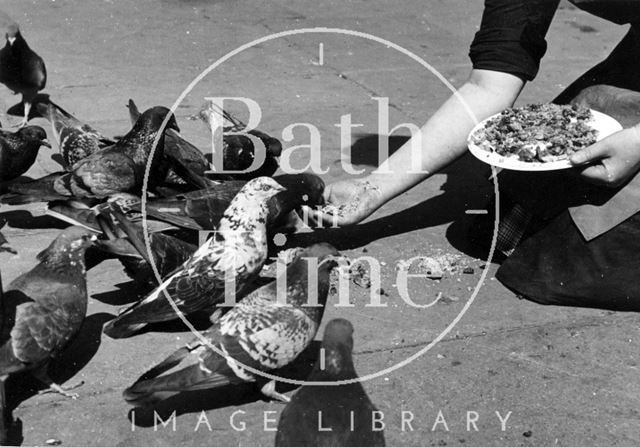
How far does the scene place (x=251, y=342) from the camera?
13.5 ft

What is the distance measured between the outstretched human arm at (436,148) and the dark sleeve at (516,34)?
0.07 meters

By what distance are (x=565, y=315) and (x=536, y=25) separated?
164 centimetres

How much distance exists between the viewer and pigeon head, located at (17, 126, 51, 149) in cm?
642

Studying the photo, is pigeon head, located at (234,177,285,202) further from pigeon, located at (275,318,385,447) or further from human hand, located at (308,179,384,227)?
pigeon, located at (275,318,385,447)

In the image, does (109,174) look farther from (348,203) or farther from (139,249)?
(348,203)

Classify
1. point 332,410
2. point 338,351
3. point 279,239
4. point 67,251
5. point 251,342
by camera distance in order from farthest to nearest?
point 279,239 → point 67,251 → point 251,342 → point 338,351 → point 332,410

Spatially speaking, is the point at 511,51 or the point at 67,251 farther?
the point at 511,51

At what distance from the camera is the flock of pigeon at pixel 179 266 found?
3.87 m

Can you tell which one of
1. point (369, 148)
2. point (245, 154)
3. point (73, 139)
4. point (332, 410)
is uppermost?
point (332, 410)

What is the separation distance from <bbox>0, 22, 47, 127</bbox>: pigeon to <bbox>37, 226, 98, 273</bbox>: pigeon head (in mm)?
3117

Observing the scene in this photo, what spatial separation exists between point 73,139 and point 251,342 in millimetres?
3004

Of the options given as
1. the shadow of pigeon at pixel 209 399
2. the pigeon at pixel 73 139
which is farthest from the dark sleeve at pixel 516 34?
the pigeon at pixel 73 139

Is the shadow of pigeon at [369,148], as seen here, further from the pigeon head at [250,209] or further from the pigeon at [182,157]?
the pigeon head at [250,209]

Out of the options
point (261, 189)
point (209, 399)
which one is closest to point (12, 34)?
point (261, 189)
